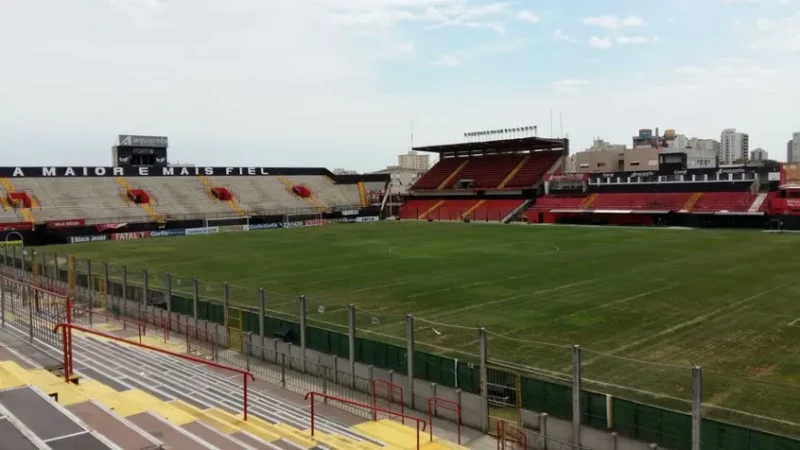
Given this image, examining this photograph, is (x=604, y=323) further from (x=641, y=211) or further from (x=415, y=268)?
(x=641, y=211)

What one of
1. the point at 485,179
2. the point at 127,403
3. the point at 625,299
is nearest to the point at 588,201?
the point at 485,179

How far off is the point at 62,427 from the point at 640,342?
1593 cm

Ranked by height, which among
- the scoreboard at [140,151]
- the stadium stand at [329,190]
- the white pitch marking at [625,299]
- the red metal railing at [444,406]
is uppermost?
the scoreboard at [140,151]

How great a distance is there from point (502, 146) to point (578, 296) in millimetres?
65968

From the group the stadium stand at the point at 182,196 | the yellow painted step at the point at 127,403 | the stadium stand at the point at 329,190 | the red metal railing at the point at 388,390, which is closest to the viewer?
the yellow painted step at the point at 127,403

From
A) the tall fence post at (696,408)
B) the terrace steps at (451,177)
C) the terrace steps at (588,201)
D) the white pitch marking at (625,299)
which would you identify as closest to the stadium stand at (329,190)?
the terrace steps at (451,177)

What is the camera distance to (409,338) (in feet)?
46.4

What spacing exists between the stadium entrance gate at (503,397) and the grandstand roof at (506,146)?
71145mm

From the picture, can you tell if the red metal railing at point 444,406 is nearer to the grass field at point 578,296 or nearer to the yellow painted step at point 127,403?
the grass field at point 578,296

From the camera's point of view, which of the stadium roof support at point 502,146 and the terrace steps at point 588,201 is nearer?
the terrace steps at point 588,201

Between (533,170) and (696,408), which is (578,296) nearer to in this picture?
(696,408)

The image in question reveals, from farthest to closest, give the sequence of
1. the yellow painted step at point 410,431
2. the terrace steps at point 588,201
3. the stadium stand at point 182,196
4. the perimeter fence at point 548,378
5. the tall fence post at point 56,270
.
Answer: the terrace steps at point 588,201
the stadium stand at point 182,196
the tall fence post at point 56,270
the yellow painted step at point 410,431
the perimeter fence at point 548,378

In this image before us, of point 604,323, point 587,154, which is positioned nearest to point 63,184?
point 604,323

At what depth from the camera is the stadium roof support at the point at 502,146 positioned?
274ft
